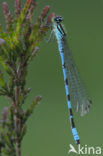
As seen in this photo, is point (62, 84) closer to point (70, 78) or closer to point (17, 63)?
point (70, 78)

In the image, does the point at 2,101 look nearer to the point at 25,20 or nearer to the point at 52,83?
the point at 52,83

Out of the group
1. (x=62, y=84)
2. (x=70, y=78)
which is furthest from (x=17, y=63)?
(x=62, y=84)

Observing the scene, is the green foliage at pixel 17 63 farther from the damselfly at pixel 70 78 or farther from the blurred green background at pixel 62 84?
the blurred green background at pixel 62 84

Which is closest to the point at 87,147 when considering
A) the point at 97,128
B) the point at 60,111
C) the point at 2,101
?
the point at 97,128

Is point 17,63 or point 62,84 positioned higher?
point 62,84

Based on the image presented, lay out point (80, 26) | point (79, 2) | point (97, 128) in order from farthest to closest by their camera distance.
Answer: point (79, 2) < point (80, 26) < point (97, 128)

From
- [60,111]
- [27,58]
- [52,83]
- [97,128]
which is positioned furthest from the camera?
[52,83]
